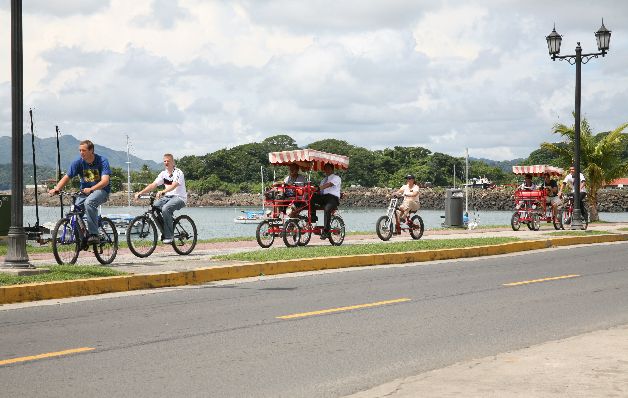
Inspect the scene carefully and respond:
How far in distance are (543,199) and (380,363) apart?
22935 millimetres

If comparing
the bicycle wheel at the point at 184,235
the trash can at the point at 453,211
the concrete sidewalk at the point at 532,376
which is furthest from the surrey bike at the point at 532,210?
the concrete sidewalk at the point at 532,376

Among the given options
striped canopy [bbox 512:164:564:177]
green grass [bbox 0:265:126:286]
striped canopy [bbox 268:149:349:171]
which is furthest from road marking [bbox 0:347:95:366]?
striped canopy [bbox 512:164:564:177]

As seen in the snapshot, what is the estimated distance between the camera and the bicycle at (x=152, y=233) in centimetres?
1639

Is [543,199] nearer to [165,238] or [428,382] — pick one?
[165,238]

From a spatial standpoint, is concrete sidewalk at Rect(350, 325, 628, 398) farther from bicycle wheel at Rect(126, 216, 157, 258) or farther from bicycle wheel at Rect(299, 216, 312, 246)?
bicycle wheel at Rect(299, 216, 312, 246)

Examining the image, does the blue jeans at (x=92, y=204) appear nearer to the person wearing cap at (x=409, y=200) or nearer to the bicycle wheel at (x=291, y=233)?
the bicycle wheel at (x=291, y=233)

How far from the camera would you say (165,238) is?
55.3 feet

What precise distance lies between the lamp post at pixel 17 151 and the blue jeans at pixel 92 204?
181cm

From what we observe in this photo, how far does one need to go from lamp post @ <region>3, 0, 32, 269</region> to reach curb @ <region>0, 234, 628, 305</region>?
1167mm

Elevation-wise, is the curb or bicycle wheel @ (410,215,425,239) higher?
bicycle wheel @ (410,215,425,239)

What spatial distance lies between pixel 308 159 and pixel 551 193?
1222 cm

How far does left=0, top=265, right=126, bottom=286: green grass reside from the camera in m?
11.7

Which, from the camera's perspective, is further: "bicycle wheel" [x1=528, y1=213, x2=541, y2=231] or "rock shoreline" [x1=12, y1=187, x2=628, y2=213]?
"rock shoreline" [x1=12, y1=187, x2=628, y2=213]

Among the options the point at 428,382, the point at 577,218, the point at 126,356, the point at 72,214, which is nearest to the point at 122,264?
the point at 72,214
